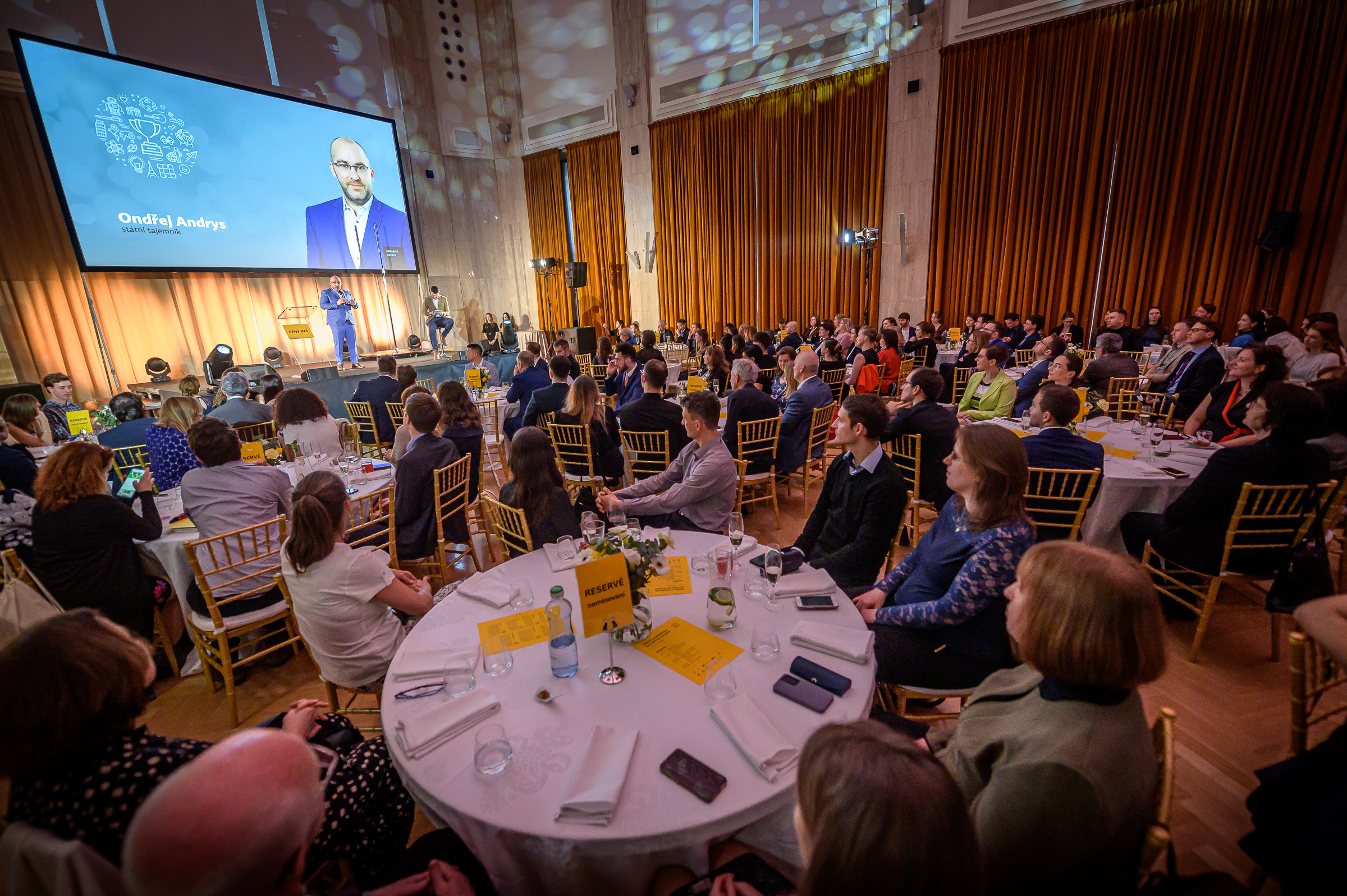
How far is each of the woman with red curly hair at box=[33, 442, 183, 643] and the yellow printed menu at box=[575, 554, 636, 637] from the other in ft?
8.26

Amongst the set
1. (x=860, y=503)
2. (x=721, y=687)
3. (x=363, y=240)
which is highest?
(x=363, y=240)

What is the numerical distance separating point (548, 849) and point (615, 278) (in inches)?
547

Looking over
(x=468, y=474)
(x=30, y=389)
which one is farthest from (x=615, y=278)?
(x=468, y=474)

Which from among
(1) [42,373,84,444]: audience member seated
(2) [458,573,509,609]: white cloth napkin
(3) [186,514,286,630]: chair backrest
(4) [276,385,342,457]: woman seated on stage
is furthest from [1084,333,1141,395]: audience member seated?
(1) [42,373,84,444]: audience member seated

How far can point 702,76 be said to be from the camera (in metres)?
11.0

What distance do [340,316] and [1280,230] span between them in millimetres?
14753

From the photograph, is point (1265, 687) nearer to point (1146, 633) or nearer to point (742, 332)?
point (1146, 633)

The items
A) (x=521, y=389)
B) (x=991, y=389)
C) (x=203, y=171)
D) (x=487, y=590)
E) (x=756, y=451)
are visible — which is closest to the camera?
(x=487, y=590)

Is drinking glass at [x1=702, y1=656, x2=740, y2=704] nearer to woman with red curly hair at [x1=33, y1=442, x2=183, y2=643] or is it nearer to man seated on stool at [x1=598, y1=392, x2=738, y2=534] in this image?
man seated on stool at [x1=598, y1=392, x2=738, y2=534]

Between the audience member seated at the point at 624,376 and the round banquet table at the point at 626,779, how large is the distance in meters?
4.09

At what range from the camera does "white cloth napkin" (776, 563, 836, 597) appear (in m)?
1.93

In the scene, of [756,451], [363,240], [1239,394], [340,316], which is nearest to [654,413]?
[756,451]

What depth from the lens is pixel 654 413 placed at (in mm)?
4156

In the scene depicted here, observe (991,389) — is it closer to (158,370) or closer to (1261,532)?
(1261,532)
